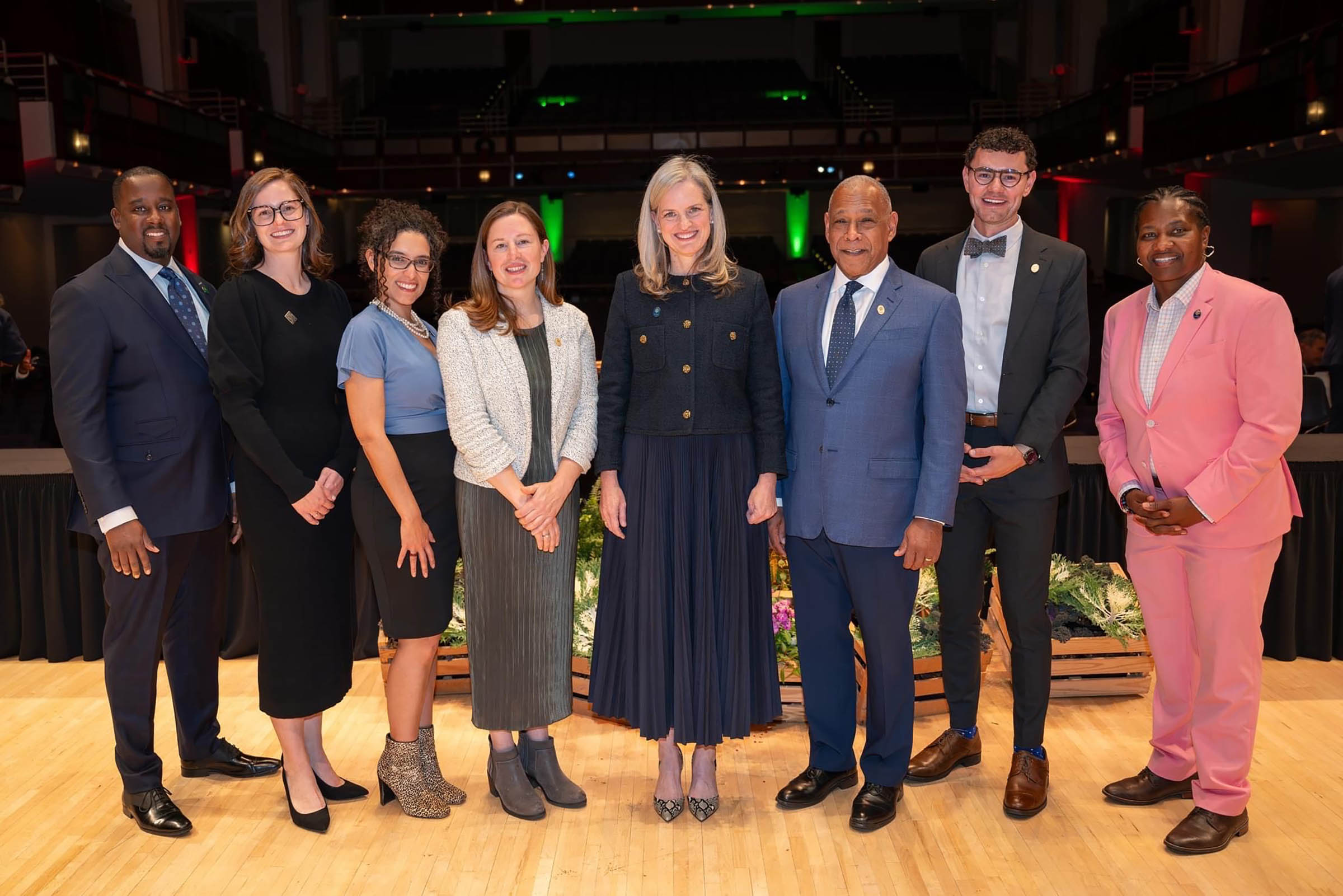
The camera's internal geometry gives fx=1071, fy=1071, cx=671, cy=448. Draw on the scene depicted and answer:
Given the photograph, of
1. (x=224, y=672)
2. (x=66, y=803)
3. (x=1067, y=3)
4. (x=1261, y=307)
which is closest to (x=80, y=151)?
(x=224, y=672)

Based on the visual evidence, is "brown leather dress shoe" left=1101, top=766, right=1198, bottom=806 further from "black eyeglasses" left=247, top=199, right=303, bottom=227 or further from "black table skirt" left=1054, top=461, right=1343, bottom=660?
"black eyeglasses" left=247, top=199, right=303, bottom=227

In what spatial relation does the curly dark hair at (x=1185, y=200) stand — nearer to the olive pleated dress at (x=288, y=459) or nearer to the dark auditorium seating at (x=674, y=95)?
the olive pleated dress at (x=288, y=459)

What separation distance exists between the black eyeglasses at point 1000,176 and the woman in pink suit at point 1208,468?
0.34m

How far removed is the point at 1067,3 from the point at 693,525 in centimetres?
1940

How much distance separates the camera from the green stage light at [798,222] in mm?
22016

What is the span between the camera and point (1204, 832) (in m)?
2.81

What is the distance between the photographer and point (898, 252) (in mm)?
20031

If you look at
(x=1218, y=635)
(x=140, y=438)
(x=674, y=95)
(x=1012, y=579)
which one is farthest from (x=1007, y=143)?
(x=674, y=95)

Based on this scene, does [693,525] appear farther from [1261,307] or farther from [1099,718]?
[1099,718]

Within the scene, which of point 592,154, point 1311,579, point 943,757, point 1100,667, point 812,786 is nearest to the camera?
point 812,786

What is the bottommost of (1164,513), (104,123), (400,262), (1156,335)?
(1164,513)

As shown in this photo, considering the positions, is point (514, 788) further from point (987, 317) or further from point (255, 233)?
point (987, 317)

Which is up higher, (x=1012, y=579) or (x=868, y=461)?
(x=868, y=461)

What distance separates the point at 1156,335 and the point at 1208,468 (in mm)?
398
